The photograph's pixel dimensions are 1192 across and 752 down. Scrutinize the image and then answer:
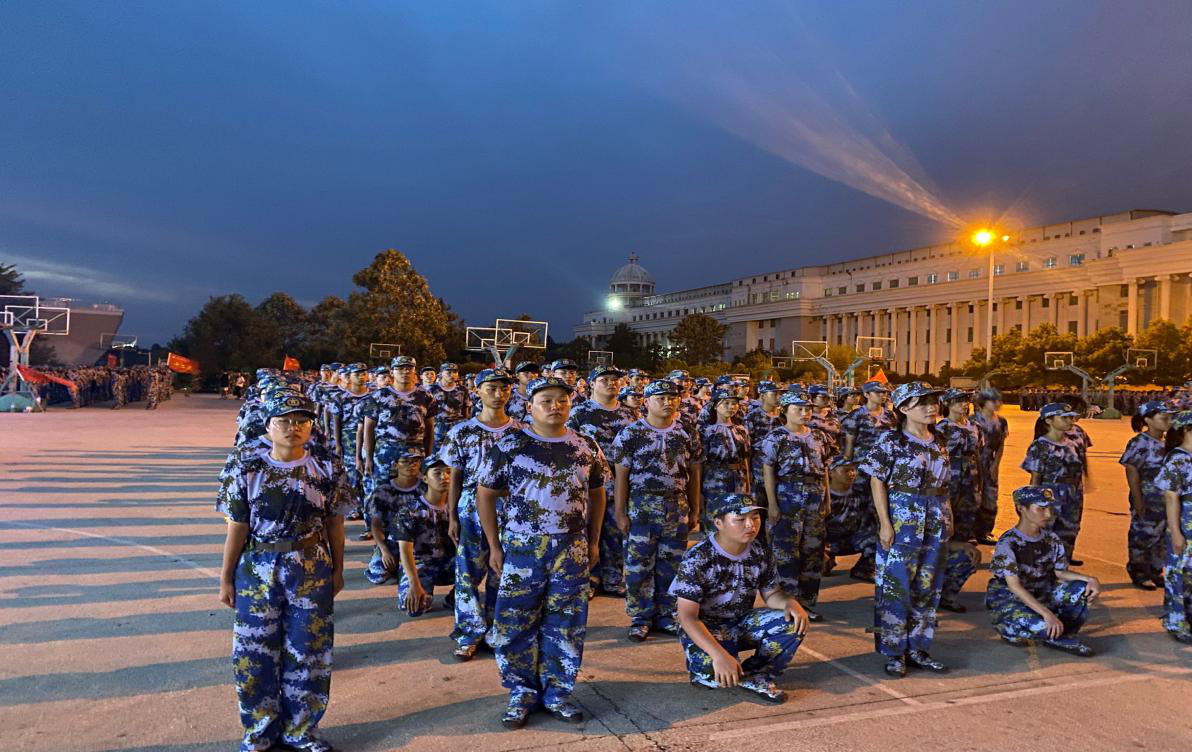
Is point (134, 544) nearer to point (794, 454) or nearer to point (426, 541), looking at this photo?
point (426, 541)

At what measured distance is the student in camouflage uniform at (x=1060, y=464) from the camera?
701 cm

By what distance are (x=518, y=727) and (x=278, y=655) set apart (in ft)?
4.05

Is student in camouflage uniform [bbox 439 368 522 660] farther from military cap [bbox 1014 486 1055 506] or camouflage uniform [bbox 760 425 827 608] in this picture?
military cap [bbox 1014 486 1055 506]

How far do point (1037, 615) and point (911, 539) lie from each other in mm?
1277

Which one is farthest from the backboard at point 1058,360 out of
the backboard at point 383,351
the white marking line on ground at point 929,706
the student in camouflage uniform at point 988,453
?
the white marking line on ground at point 929,706

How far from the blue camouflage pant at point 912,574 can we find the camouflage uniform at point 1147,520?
3.61 meters

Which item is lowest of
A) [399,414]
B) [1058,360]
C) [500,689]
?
[500,689]

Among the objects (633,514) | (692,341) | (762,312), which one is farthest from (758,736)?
(762,312)

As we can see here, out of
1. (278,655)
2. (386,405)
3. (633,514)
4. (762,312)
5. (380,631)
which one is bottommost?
(380,631)

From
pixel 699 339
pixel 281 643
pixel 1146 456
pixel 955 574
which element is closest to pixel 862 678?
pixel 955 574

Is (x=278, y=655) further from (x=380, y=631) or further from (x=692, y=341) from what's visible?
(x=692, y=341)

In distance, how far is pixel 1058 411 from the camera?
6.99m

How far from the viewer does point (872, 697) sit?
4395 millimetres

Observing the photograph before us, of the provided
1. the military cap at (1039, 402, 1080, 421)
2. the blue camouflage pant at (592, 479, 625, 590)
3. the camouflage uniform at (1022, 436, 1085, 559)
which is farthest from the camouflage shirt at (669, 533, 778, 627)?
the military cap at (1039, 402, 1080, 421)
